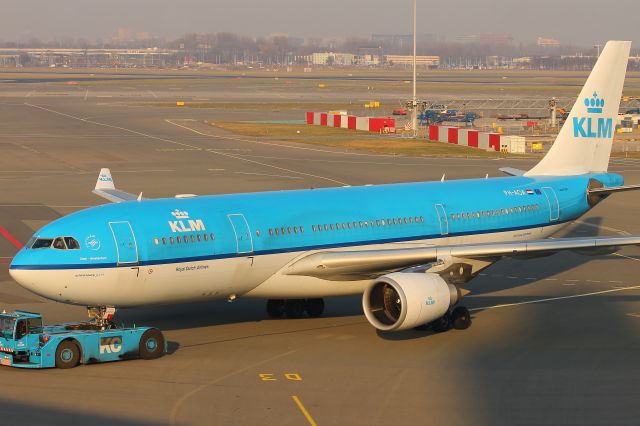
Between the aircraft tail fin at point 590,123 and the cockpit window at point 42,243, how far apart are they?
74.7 ft

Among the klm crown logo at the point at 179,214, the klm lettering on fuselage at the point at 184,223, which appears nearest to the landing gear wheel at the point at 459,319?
the klm lettering on fuselage at the point at 184,223

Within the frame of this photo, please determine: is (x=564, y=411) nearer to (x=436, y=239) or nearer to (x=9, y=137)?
(x=436, y=239)

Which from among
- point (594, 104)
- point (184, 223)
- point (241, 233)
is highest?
point (594, 104)

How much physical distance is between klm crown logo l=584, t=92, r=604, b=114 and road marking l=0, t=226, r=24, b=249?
28.2 m

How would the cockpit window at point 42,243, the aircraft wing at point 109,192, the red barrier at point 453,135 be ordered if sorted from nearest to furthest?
the cockpit window at point 42,243, the aircraft wing at point 109,192, the red barrier at point 453,135

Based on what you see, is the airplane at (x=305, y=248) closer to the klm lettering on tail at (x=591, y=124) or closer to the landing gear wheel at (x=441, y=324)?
the landing gear wheel at (x=441, y=324)

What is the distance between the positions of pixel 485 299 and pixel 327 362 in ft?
39.9

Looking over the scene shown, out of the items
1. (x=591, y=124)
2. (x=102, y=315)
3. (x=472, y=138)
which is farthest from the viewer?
(x=472, y=138)

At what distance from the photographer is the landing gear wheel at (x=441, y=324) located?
3691 centimetres

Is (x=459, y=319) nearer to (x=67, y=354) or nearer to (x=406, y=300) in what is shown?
(x=406, y=300)

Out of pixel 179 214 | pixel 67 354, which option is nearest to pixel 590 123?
pixel 179 214

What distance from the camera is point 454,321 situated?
124ft

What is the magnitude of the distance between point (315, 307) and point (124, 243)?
926 centimetres

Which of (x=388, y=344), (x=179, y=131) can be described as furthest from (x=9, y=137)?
(x=388, y=344)
